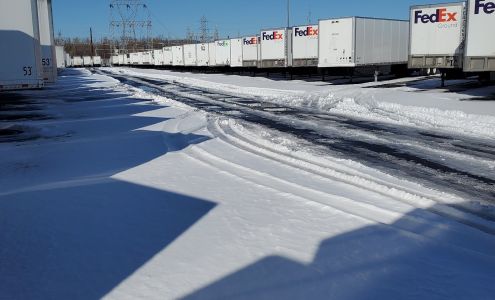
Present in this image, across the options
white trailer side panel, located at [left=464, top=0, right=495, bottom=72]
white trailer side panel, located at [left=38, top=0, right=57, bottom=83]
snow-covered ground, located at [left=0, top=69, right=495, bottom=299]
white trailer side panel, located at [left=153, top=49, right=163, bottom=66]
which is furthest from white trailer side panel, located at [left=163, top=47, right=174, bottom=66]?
snow-covered ground, located at [left=0, top=69, right=495, bottom=299]

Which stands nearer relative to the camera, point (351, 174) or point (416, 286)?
point (416, 286)

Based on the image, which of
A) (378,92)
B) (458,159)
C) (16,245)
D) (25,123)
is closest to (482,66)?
(378,92)

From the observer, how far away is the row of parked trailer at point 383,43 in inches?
711

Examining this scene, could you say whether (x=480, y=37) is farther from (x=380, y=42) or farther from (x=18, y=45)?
(x=18, y=45)

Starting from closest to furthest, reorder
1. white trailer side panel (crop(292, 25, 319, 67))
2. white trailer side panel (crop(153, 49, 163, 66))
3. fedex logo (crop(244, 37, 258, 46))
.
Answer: white trailer side panel (crop(292, 25, 319, 67))
fedex logo (crop(244, 37, 258, 46))
white trailer side panel (crop(153, 49, 163, 66))

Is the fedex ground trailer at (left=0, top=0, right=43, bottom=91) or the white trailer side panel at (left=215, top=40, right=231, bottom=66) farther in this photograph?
the white trailer side panel at (left=215, top=40, right=231, bottom=66)

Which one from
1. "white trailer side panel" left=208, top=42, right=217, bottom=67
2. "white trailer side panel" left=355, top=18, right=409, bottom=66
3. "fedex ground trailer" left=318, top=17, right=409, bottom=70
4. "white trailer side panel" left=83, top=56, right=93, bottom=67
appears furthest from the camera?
"white trailer side panel" left=83, top=56, right=93, bottom=67

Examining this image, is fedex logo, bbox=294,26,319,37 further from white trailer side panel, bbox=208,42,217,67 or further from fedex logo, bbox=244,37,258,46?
white trailer side panel, bbox=208,42,217,67

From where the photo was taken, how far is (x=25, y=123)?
1409 cm

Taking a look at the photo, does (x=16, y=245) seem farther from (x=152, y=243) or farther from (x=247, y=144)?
(x=247, y=144)

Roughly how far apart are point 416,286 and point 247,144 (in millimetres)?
6511

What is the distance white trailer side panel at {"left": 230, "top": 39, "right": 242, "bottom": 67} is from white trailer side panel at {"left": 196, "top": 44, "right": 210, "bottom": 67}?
8360 mm

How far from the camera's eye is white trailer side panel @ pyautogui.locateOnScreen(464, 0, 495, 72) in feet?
58.1

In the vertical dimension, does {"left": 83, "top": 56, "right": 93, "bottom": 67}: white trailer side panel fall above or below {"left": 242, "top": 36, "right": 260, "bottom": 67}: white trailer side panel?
above
